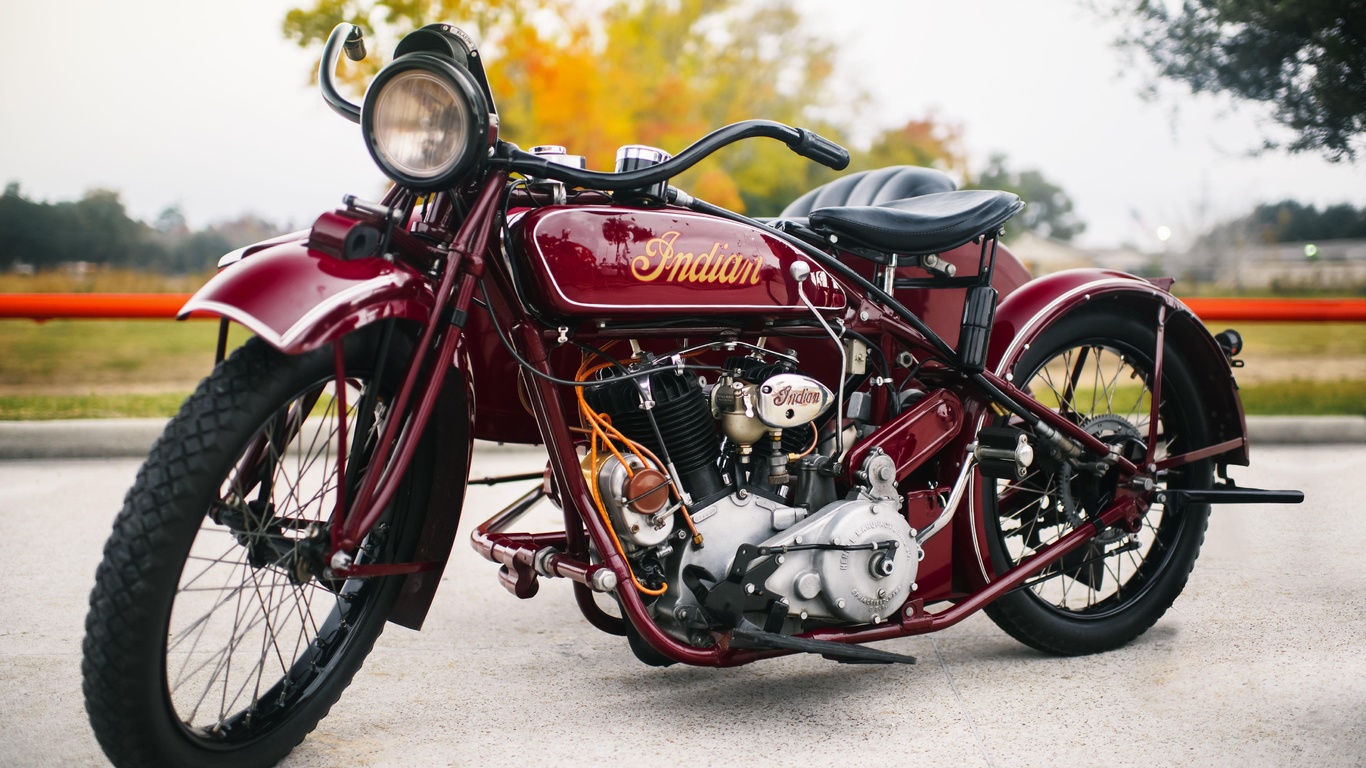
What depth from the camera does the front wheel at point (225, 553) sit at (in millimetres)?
1934

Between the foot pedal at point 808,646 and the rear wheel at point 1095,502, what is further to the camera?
the rear wheel at point 1095,502

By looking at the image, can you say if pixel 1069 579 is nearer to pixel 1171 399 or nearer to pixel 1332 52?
pixel 1171 399

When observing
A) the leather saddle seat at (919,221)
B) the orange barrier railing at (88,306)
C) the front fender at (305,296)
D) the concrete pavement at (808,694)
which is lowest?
the concrete pavement at (808,694)

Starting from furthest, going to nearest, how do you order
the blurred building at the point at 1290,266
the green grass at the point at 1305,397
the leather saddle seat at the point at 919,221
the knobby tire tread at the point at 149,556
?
the blurred building at the point at 1290,266, the green grass at the point at 1305,397, the leather saddle seat at the point at 919,221, the knobby tire tread at the point at 149,556

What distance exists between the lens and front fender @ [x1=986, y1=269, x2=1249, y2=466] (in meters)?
3.03

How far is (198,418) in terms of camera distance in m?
1.96

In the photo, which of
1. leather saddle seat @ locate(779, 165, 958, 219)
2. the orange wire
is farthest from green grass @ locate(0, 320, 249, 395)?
the orange wire

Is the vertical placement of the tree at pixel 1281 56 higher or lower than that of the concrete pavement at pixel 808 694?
higher

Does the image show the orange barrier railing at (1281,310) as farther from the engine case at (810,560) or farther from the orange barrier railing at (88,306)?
the orange barrier railing at (88,306)

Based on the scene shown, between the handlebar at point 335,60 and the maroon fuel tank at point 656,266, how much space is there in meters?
0.44

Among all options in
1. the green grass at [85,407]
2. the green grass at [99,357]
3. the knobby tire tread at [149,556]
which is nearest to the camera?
the knobby tire tread at [149,556]

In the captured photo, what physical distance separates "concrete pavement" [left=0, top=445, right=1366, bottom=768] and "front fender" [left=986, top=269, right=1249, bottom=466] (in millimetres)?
621

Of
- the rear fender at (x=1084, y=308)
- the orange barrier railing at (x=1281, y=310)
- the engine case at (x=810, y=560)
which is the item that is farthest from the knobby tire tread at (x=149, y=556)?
the orange barrier railing at (x=1281, y=310)

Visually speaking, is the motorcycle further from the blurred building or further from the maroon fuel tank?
the blurred building
